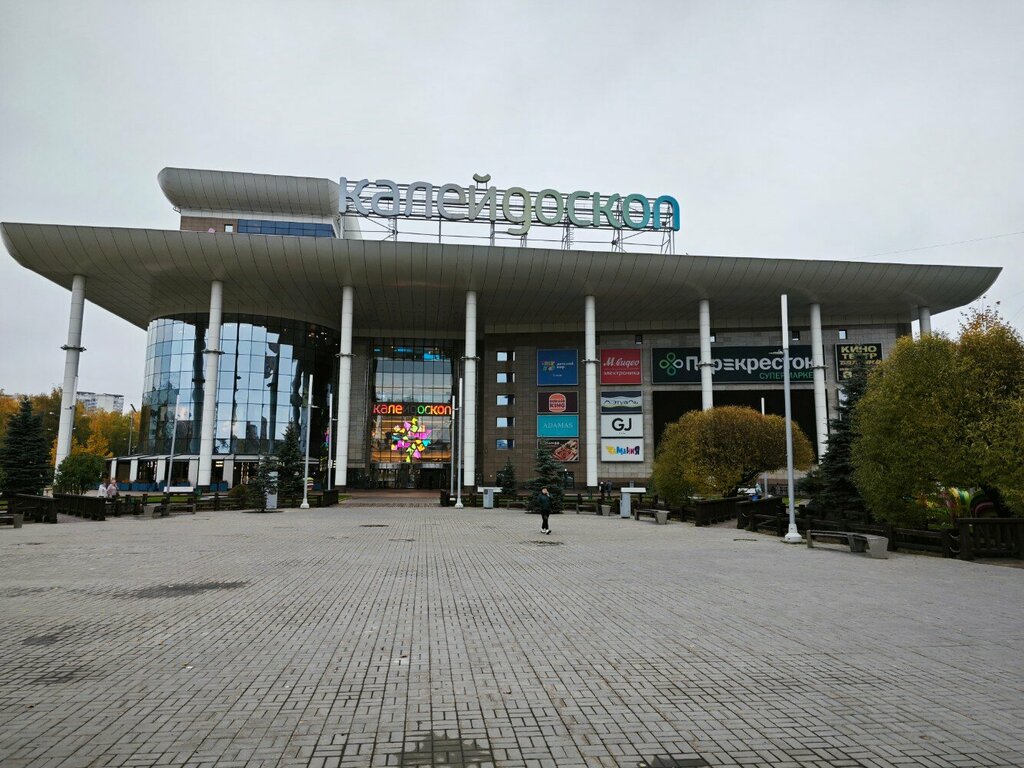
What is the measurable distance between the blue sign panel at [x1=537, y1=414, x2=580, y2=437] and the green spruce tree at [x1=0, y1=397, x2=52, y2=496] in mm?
38060

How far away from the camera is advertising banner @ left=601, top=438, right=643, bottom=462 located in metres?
57.2

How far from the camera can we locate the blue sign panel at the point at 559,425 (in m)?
58.3

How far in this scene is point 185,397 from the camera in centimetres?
5331

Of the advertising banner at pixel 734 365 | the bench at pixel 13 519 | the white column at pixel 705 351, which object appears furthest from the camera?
the advertising banner at pixel 734 365

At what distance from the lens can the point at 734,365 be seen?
187ft

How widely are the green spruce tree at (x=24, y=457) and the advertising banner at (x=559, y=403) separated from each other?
38.4m

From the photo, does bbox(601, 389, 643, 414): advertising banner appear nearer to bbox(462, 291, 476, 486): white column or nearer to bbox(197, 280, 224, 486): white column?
bbox(462, 291, 476, 486): white column

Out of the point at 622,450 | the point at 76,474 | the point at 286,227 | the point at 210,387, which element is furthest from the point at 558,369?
the point at 76,474

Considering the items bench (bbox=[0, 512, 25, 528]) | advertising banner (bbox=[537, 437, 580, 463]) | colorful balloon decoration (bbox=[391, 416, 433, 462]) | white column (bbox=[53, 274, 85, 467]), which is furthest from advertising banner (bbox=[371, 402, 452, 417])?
bench (bbox=[0, 512, 25, 528])

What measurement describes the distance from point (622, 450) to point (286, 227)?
3731 cm

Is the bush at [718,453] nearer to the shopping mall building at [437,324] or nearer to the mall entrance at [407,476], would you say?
the shopping mall building at [437,324]

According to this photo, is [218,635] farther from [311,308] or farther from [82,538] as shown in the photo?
[311,308]

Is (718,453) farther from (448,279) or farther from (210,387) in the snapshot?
(210,387)

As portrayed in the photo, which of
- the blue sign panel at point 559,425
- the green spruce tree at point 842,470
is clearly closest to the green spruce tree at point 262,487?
the blue sign panel at point 559,425
